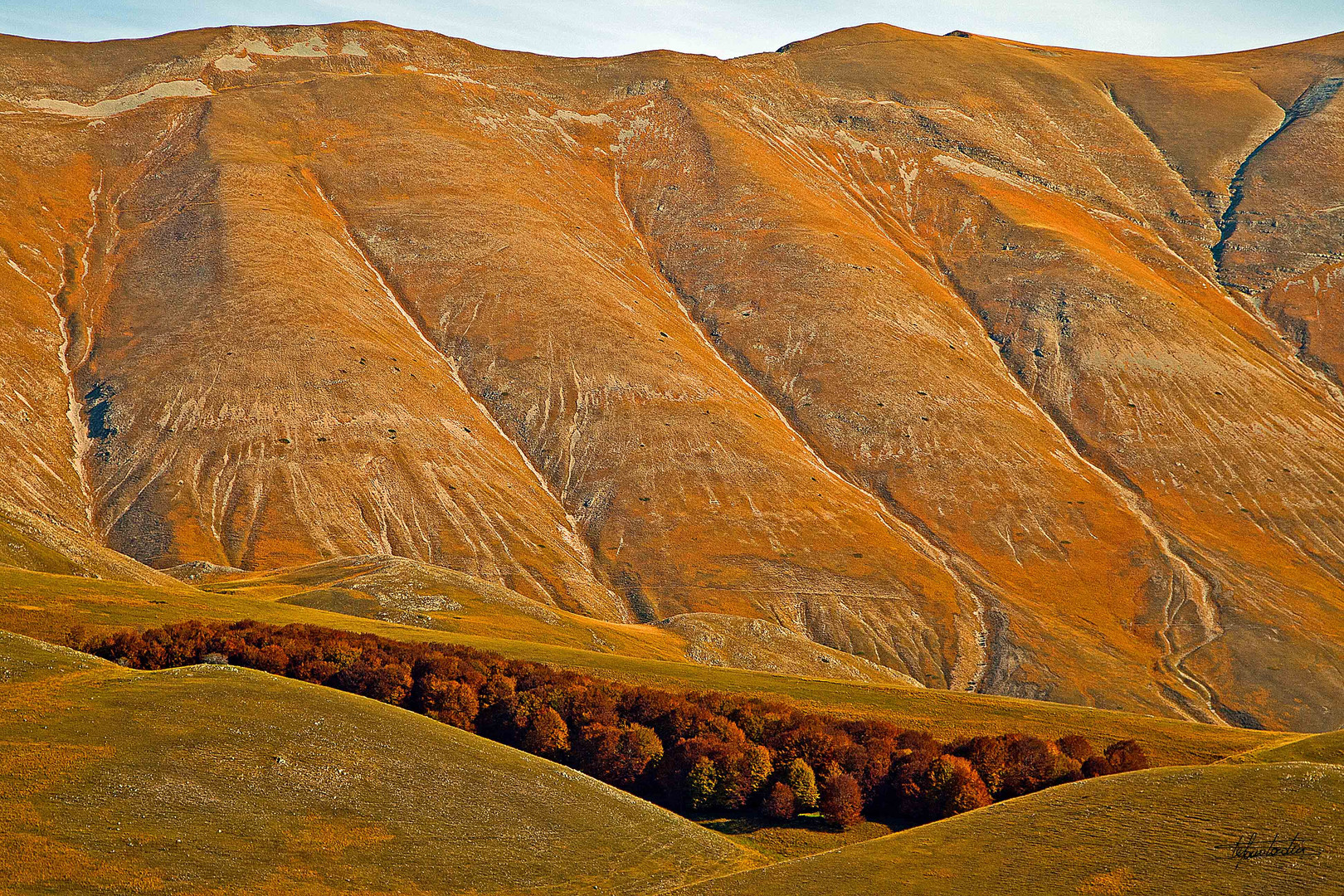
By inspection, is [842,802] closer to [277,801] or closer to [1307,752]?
[1307,752]

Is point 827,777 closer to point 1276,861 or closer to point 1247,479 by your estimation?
point 1276,861

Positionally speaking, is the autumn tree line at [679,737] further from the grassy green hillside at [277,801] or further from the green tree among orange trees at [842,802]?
the grassy green hillside at [277,801]

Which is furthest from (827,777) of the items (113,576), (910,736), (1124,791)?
(113,576)

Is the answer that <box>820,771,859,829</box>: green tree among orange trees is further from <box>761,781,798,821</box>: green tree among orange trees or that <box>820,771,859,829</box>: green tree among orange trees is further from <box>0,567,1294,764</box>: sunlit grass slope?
<box>0,567,1294,764</box>: sunlit grass slope

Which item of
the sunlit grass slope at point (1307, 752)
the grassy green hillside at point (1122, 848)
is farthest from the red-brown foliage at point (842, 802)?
the sunlit grass slope at point (1307, 752)
